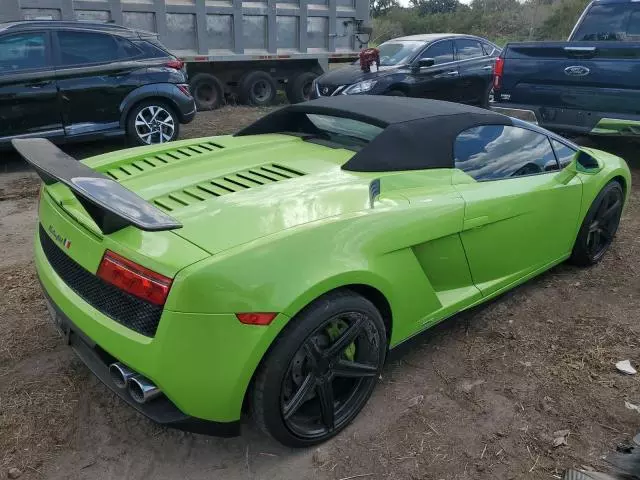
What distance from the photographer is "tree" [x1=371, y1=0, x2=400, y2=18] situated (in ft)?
144

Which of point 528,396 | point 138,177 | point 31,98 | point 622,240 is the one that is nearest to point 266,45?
point 31,98

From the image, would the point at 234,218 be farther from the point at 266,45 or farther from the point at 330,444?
the point at 266,45

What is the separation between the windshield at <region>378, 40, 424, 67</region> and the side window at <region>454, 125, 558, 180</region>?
585 centimetres

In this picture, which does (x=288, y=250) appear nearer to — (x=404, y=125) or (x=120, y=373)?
(x=120, y=373)

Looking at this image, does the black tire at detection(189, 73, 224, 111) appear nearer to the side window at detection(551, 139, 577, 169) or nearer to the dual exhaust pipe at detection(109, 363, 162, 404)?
the side window at detection(551, 139, 577, 169)

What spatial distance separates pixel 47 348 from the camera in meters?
3.10

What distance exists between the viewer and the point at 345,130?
3.36m

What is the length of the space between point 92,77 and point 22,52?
2.56ft

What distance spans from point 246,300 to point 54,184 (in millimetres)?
1322

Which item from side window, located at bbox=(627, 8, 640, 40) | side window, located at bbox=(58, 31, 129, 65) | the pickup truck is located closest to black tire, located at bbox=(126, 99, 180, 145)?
side window, located at bbox=(58, 31, 129, 65)

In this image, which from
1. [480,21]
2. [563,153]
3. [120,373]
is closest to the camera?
[120,373]

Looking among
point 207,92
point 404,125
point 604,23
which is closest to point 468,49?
point 604,23

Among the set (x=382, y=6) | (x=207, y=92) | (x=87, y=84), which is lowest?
(x=207, y=92)

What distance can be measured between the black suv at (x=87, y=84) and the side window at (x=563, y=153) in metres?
5.28
